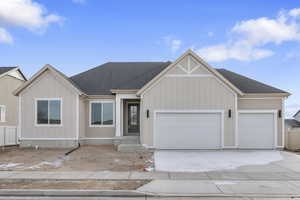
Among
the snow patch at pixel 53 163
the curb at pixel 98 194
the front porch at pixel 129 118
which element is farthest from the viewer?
the front porch at pixel 129 118

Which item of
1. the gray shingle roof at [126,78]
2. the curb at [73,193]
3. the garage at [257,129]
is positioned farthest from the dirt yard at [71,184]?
the garage at [257,129]

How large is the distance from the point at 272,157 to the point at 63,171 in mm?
10333

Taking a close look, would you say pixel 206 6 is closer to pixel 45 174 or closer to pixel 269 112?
pixel 269 112

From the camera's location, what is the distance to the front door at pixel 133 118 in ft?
59.9

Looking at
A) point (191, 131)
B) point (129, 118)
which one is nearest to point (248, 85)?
point (191, 131)

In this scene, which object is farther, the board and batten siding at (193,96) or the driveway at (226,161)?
the board and batten siding at (193,96)

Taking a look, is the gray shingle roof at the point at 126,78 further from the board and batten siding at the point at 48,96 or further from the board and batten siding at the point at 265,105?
the board and batten siding at the point at 48,96

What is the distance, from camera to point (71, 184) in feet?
24.5

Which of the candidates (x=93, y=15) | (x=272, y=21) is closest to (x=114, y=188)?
(x=93, y=15)

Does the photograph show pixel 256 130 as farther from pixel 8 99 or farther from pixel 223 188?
pixel 8 99

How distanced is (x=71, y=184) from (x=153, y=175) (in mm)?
2780

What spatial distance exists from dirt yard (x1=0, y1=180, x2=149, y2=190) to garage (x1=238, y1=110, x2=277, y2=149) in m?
9.46

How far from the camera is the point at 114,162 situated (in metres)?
11.3

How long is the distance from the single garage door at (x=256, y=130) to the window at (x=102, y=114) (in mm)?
8560
